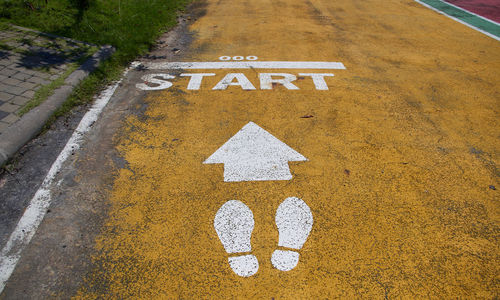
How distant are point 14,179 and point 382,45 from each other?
7147 millimetres

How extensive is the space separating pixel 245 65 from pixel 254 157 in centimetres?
283

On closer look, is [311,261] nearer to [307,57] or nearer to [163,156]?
[163,156]

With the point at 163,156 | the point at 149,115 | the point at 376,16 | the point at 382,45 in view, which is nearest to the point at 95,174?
the point at 163,156

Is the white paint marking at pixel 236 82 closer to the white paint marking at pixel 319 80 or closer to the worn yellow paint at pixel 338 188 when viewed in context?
the worn yellow paint at pixel 338 188

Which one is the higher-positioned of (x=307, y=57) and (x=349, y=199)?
(x=307, y=57)

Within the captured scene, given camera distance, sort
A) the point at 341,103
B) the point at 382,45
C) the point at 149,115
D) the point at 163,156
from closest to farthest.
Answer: the point at 163,156
the point at 149,115
the point at 341,103
the point at 382,45

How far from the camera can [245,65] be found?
5953mm

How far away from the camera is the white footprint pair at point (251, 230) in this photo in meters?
2.56

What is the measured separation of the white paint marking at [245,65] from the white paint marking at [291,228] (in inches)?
137

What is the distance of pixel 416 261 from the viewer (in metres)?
2.59

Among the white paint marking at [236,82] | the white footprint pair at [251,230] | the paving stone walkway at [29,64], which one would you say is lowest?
the white footprint pair at [251,230]

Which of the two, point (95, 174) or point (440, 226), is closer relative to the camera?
point (440, 226)

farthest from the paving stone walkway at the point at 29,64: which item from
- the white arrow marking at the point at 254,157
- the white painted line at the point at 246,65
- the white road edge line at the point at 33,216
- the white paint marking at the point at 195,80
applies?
the white arrow marking at the point at 254,157

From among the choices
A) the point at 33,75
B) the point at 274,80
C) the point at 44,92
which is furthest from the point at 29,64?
the point at 274,80
